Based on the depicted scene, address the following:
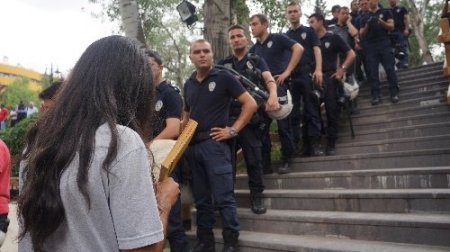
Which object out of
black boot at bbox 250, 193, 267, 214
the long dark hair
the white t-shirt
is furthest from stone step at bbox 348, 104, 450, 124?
the white t-shirt

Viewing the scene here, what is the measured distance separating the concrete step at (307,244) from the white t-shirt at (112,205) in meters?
2.80

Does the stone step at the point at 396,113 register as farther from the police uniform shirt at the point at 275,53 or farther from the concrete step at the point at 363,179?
the concrete step at the point at 363,179

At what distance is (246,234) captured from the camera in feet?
15.0

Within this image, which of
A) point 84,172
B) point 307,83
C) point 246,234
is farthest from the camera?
point 307,83

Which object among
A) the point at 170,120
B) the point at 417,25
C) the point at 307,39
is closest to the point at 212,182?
the point at 170,120

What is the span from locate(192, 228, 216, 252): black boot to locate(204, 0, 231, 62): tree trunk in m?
3.29

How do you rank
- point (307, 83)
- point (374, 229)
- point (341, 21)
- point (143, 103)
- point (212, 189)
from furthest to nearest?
point (341, 21), point (307, 83), point (212, 189), point (374, 229), point (143, 103)

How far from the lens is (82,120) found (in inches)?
48.6

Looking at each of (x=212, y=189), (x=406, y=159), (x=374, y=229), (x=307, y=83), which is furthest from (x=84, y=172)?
(x=307, y=83)

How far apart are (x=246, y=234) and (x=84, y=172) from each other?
3.62 m

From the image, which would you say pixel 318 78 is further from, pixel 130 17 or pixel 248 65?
pixel 130 17

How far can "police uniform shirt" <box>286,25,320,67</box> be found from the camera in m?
6.07

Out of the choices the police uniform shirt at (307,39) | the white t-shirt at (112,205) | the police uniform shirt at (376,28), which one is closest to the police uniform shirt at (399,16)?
the police uniform shirt at (376,28)

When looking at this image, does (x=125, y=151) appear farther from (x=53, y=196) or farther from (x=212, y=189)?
(x=212, y=189)
